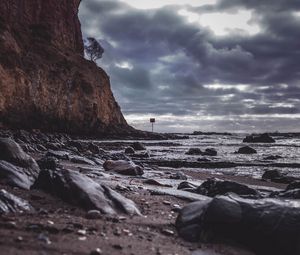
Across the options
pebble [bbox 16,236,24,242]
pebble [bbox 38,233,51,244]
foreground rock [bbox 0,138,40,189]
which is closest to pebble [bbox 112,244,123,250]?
pebble [bbox 38,233,51,244]

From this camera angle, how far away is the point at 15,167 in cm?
549

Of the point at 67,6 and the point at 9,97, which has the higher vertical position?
the point at 67,6

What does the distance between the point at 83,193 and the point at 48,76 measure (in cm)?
3452

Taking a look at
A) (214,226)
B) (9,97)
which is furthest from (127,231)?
(9,97)

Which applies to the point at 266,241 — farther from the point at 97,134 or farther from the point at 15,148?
the point at 97,134

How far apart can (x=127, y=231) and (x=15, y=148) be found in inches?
122

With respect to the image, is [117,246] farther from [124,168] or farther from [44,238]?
[124,168]

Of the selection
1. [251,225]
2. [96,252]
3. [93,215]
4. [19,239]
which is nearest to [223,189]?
[251,225]

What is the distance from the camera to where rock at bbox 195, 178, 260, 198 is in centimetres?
608

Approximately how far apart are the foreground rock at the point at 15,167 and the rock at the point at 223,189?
271 centimetres

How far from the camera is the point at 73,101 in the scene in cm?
4016

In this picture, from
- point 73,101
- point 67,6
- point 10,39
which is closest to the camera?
point 10,39

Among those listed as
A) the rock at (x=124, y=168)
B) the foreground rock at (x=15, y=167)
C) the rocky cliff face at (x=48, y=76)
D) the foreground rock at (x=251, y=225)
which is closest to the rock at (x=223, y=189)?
the foreground rock at (x=251, y=225)

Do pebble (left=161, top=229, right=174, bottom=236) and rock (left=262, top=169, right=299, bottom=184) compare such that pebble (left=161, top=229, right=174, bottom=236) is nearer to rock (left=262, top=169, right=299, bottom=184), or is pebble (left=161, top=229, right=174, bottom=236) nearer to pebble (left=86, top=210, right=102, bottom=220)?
pebble (left=86, top=210, right=102, bottom=220)
